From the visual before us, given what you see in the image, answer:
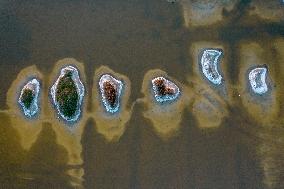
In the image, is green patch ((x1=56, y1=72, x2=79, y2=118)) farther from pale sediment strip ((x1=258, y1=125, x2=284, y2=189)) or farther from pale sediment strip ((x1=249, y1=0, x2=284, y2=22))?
pale sediment strip ((x1=249, y1=0, x2=284, y2=22))

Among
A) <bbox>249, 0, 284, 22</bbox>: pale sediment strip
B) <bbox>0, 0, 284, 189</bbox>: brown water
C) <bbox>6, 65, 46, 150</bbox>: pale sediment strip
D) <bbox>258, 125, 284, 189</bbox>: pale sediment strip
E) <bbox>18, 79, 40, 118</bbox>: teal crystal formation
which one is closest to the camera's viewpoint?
<bbox>258, 125, 284, 189</bbox>: pale sediment strip

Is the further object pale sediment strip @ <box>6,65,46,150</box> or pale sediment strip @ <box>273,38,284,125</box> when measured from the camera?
pale sediment strip @ <box>273,38,284,125</box>

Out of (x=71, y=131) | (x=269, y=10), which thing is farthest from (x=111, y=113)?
(x=269, y=10)

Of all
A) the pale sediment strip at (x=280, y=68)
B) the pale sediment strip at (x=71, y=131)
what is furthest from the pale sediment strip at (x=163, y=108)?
the pale sediment strip at (x=280, y=68)

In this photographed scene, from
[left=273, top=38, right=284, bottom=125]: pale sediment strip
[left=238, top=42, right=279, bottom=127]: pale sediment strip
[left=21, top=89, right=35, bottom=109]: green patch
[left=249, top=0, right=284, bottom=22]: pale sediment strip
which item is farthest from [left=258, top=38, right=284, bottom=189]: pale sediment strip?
[left=21, top=89, right=35, bottom=109]: green patch

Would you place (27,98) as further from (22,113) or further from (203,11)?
(203,11)

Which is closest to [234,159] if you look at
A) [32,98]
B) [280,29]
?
[280,29]
